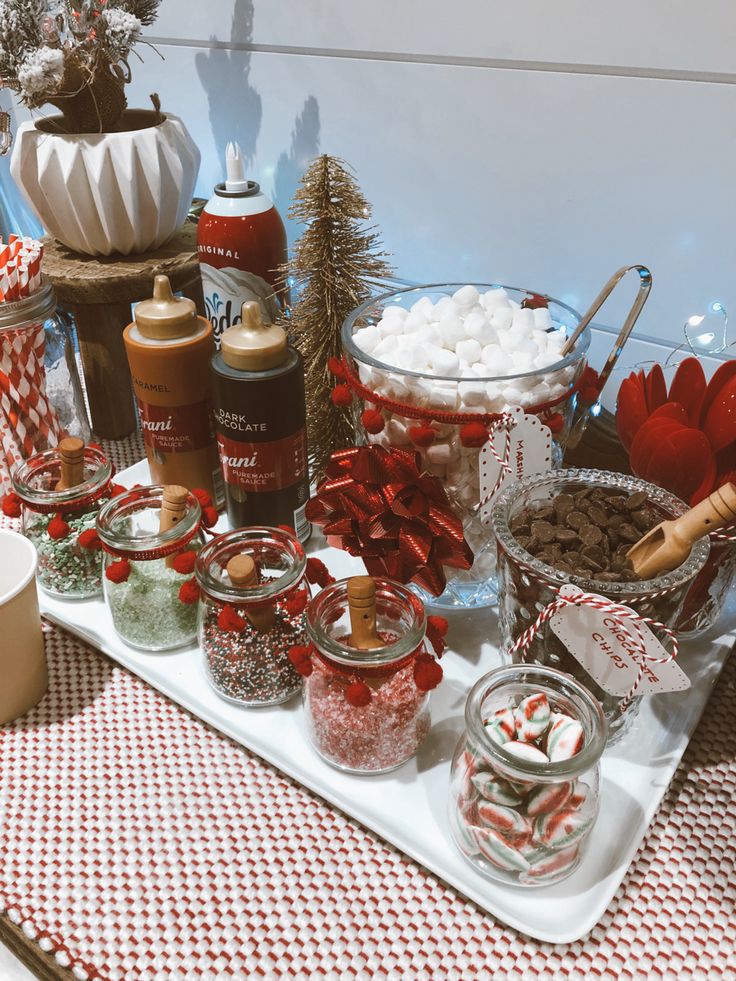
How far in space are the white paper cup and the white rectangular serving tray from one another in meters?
0.07

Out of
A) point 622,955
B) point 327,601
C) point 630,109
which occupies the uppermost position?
point 630,109

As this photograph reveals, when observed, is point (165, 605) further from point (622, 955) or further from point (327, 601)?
point (622, 955)

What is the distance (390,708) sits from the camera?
57 centimetres

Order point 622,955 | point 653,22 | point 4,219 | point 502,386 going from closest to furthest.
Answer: point 622,955
point 502,386
point 653,22
point 4,219

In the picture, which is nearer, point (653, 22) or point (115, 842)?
point (115, 842)

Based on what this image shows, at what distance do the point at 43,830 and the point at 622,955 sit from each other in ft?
1.33

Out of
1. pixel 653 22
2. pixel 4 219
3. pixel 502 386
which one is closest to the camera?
pixel 502 386

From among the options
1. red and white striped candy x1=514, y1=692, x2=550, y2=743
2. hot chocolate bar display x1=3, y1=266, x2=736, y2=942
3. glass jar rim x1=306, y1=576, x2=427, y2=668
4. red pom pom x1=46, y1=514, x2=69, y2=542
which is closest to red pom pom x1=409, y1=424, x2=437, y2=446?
hot chocolate bar display x1=3, y1=266, x2=736, y2=942

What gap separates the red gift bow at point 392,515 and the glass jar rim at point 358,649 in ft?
0.14

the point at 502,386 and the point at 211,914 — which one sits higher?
the point at 502,386

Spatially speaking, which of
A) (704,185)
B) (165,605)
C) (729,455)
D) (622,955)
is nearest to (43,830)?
(165,605)

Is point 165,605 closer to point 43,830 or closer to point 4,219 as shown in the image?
point 43,830

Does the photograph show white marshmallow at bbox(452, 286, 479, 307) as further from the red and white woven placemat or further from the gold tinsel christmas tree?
the red and white woven placemat

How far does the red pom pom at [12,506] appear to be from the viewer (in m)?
0.72
